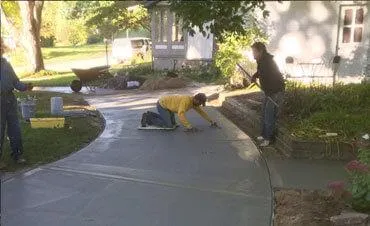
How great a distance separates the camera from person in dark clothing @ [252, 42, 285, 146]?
774cm

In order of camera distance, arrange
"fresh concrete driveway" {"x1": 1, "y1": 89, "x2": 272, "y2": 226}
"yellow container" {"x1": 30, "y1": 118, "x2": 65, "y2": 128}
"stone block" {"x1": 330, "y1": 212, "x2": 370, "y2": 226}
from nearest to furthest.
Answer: "stone block" {"x1": 330, "y1": 212, "x2": 370, "y2": 226}
"fresh concrete driveway" {"x1": 1, "y1": 89, "x2": 272, "y2": 226}
"yellow container" {"x1": 30, "y1": 118, "x2": 65, "y2": 128}

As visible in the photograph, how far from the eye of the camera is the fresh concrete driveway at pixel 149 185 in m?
4.88

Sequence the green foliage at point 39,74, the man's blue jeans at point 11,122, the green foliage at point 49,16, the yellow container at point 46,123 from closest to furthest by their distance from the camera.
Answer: the man's blue jeans at point 11,122
the yellow container at point 46,123
the green foliage at point 39,74
the green foliage at point 49,16

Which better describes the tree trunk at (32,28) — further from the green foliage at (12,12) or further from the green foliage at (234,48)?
the green foliage at (234,48)

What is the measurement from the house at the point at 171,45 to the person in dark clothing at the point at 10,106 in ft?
51.0

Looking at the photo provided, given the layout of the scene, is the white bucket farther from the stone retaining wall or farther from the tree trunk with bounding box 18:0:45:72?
the tree trunk with bounding box 18:0:45:72

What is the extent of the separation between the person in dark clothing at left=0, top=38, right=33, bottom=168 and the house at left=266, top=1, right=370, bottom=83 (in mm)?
9666

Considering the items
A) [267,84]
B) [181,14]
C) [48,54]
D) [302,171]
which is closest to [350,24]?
[267,84]

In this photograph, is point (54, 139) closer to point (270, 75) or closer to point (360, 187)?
point (270, 75)

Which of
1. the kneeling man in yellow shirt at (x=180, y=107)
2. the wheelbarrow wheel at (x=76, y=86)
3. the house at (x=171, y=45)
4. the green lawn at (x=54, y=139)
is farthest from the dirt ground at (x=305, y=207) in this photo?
the house at (x=171, y=45)

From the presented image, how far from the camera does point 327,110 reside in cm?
848

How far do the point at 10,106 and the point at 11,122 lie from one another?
9.6 inches

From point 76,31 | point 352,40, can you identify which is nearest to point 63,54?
point 76,31

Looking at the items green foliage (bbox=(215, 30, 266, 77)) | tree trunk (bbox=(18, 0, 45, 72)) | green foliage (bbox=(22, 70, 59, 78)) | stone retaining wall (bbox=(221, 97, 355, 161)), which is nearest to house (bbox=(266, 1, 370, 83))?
green foliage (bbox=(215, 30, 266, 77))
